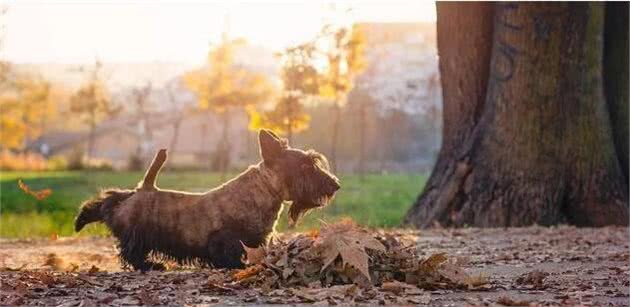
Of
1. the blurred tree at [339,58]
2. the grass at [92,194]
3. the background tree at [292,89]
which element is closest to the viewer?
the grass at [92,194]

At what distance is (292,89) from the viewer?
86.2ft

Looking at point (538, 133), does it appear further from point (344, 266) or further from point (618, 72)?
point (344, 266)

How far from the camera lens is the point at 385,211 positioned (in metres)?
24.3

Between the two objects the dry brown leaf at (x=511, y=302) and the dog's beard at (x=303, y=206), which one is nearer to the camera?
the dry brown leaf at (x=511, y=302)

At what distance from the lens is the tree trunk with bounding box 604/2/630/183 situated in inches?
680

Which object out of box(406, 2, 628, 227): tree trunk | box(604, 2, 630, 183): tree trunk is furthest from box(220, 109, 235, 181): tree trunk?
box(406, 2, 628, 227): tree trunk

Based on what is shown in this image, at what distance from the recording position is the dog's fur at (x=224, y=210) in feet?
30.7

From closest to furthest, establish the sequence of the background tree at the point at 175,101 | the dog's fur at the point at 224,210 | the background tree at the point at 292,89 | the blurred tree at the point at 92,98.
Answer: the dog's fur at the point at 224,210
the background tree at the point at 292,89
the blurred tree at the point at 92,98
the background tree at the point at 175,101

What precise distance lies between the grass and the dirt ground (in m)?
1.45

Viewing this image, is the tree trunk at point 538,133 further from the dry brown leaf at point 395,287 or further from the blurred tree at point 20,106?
the blurred tree at point 20,106

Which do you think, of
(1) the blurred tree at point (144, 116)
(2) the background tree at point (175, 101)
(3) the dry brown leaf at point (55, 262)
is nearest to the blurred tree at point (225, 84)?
(1) the blurred tree at point (144, 116)

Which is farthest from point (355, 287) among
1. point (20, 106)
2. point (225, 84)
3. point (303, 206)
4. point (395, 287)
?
point (20, 106)

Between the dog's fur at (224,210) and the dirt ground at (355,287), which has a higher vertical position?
the dog's fur at (224,210)

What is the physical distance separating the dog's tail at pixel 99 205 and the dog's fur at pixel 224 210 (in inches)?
7.4
